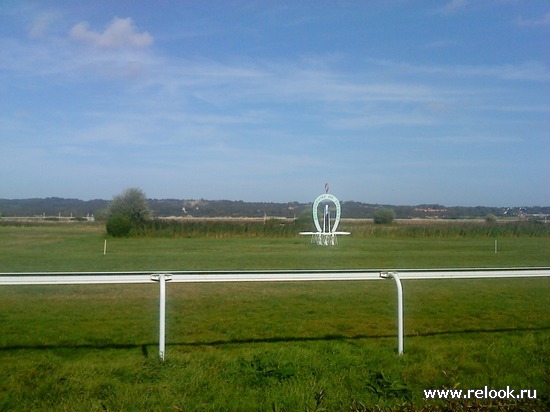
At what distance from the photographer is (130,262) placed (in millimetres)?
24344

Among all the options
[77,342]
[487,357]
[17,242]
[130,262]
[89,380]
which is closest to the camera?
[89,380]

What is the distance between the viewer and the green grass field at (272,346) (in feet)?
14.1

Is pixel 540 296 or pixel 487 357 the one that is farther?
pixel 540 296

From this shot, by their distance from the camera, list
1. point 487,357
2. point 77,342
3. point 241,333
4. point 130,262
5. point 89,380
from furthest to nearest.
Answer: point 130,262, point 241,333, point 77,342, point 487,357, point 89,380

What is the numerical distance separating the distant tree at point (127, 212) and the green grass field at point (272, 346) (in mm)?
31841

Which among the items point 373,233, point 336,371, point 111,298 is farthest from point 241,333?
point 373,233

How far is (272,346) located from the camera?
700 cm

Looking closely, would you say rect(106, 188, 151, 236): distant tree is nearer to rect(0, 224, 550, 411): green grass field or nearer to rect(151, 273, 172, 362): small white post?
rect(0, 224, 550, 411): green grass field

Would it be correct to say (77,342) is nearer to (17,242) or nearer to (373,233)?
(17,242)

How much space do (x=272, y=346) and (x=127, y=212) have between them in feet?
154

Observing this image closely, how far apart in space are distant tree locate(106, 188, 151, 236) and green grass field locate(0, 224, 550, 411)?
104 ft

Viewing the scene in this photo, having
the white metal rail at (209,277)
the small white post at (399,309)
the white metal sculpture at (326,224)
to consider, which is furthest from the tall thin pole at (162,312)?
the white metal sculpture at (326,224)

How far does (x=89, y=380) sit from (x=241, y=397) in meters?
1.17

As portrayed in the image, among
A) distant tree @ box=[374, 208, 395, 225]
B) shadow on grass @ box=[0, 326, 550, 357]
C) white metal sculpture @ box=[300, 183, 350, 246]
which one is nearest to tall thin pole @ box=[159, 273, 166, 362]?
shadow on grass @ box=[0, 326, 550, 357]
